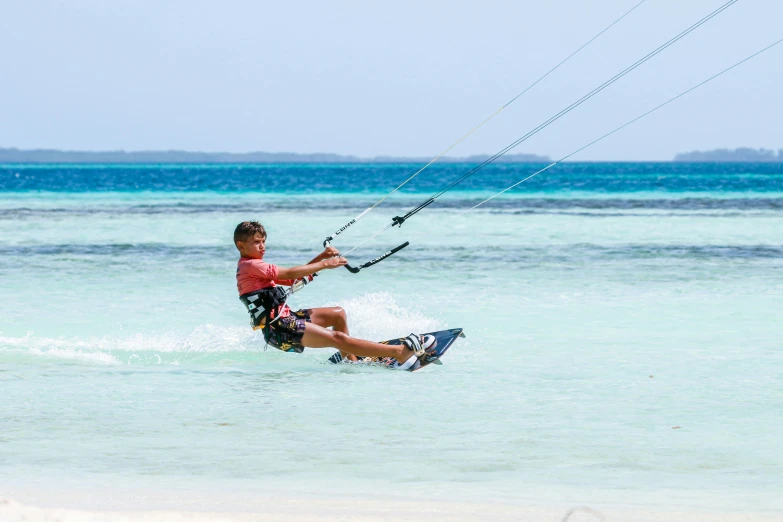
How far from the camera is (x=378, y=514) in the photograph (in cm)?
521

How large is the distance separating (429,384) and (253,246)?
1.88 metres

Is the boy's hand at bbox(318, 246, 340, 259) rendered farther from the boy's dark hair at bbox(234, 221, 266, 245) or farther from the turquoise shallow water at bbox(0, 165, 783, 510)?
the turquoise shallow water at bbox(0, 165, 783, 510)

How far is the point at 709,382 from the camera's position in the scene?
8.41m

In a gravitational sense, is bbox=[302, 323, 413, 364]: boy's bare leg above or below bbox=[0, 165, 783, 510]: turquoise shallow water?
above

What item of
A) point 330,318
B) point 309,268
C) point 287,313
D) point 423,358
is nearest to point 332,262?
point 309,268

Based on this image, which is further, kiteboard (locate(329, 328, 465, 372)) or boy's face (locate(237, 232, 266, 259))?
kiteboard (locate(329, 328, 465, 372))

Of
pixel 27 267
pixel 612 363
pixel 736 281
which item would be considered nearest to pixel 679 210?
pixel 736 281

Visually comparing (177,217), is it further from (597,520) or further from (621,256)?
(597,520)

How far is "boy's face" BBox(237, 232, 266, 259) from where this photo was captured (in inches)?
335

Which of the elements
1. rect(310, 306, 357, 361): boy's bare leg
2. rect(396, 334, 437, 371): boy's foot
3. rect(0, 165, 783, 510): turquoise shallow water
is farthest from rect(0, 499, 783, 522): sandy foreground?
rect(310, 306, 357, 361): boy's bare leg

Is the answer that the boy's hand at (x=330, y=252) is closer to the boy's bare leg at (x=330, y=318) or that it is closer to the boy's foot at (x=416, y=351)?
the boy's bare leg at (x=330, y=318)

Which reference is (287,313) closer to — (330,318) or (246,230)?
(330,318)

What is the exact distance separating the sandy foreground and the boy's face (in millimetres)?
3437

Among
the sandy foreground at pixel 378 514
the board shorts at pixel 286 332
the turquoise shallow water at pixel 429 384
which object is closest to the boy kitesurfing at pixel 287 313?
the board shorts at pixel 286 332
